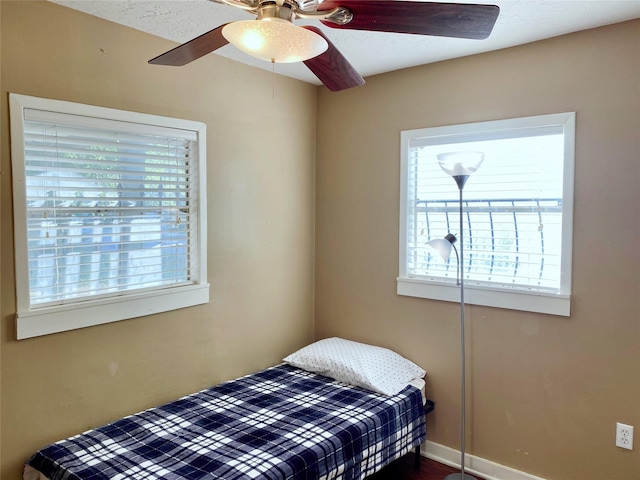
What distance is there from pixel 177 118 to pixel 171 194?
43cm

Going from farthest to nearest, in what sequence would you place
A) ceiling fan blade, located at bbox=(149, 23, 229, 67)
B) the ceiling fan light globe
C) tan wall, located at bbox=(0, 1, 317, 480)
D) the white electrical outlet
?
the white electrical outlet < tan wall, located at bbox=(0, 1, 317, 480) < ceiling fan blade, located at bbox=(149, 23, 229, 67) < the ceiling fan light globe

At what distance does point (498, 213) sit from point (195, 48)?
6.21 ft

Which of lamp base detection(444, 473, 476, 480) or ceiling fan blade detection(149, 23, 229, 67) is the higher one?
ceiling fan blade detection(149, 23, 229, 67)

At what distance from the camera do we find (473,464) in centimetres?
285

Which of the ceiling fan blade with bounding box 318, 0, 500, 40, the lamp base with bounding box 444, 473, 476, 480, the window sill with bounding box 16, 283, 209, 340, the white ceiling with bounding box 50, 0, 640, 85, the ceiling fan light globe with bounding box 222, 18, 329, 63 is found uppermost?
the white ceiling with bounding box 50, 0, 640, 85

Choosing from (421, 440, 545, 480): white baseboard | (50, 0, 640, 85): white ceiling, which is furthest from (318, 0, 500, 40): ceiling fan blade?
(421, 440, 545, 480): white baseboard

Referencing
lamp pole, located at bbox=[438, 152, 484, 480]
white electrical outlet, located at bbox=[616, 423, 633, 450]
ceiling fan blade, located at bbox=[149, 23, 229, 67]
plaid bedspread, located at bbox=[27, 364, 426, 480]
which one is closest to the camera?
ceiling fan blade, located at bbox=[149, 23, 229, 67]

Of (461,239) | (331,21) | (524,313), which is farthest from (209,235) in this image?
(524,313)

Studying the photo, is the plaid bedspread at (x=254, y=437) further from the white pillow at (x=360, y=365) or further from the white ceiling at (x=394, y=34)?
the white ceiling at (x=394, y=34)

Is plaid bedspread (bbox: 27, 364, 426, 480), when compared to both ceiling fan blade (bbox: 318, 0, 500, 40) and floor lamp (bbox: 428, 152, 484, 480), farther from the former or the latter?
ceiling fan blade (bbox: 318, 0, 500, 40)

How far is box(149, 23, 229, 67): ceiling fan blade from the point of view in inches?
62.1

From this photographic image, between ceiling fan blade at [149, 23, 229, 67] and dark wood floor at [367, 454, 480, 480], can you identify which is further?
dark wood floor at [367, 454, 480, 480]

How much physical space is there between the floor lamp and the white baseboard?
0.09 m

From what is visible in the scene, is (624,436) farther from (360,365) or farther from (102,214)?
(102,214)
